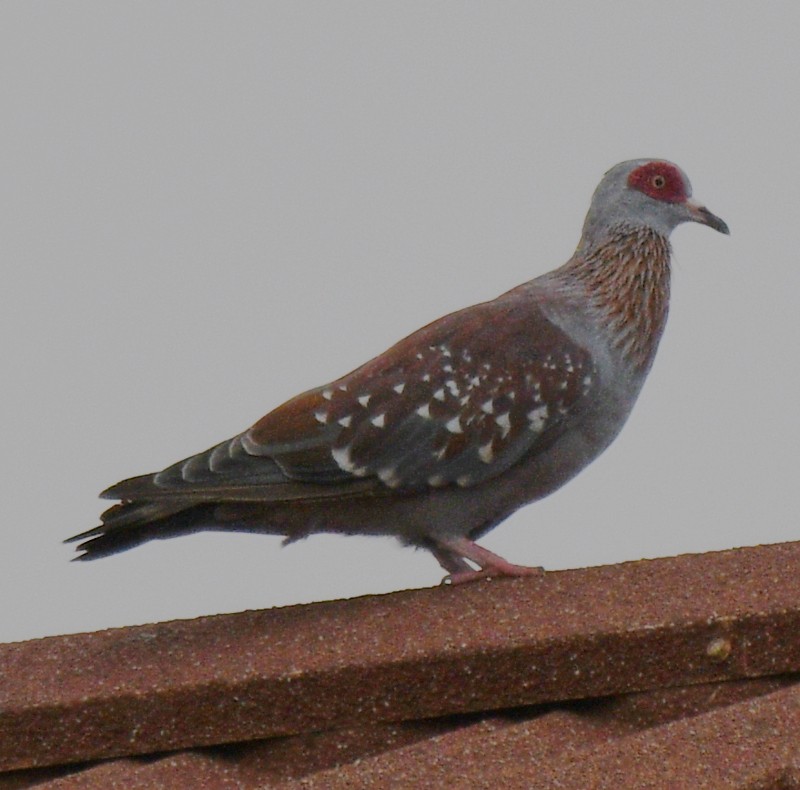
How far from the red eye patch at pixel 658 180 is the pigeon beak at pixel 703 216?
90mm

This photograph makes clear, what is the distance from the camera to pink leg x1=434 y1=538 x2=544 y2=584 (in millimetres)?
5430

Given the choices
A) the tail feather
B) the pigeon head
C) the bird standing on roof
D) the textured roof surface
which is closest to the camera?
the textured roof surface

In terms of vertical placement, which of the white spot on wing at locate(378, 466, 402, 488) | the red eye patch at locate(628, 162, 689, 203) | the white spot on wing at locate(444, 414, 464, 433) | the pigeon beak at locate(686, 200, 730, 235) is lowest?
the white spot on wing at locate(378, 466, 402, 488)

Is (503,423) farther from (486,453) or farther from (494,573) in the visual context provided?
(494,573)

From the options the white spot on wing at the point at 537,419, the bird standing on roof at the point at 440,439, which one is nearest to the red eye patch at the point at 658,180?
the bird standing on roof at the point at 440,439

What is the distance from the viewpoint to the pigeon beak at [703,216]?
6633mm

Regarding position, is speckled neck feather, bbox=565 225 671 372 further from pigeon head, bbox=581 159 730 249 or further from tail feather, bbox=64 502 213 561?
tail feather, bbox=64 502 213 561

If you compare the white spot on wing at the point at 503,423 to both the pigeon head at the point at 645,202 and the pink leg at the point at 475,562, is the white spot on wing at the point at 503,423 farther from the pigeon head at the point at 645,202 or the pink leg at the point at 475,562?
the pigeon head at the point at 645,202

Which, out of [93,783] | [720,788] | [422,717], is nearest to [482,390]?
[422,717]

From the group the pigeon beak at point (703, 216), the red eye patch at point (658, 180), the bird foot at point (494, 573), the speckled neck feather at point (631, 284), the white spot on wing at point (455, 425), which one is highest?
the red eye patch at point (658, 180)

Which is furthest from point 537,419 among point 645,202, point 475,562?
point 645,202

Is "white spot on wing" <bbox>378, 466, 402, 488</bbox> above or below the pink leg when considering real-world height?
above

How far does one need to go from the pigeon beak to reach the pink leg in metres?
1.73

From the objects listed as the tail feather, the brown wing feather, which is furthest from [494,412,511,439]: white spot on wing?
A: the tail feather
